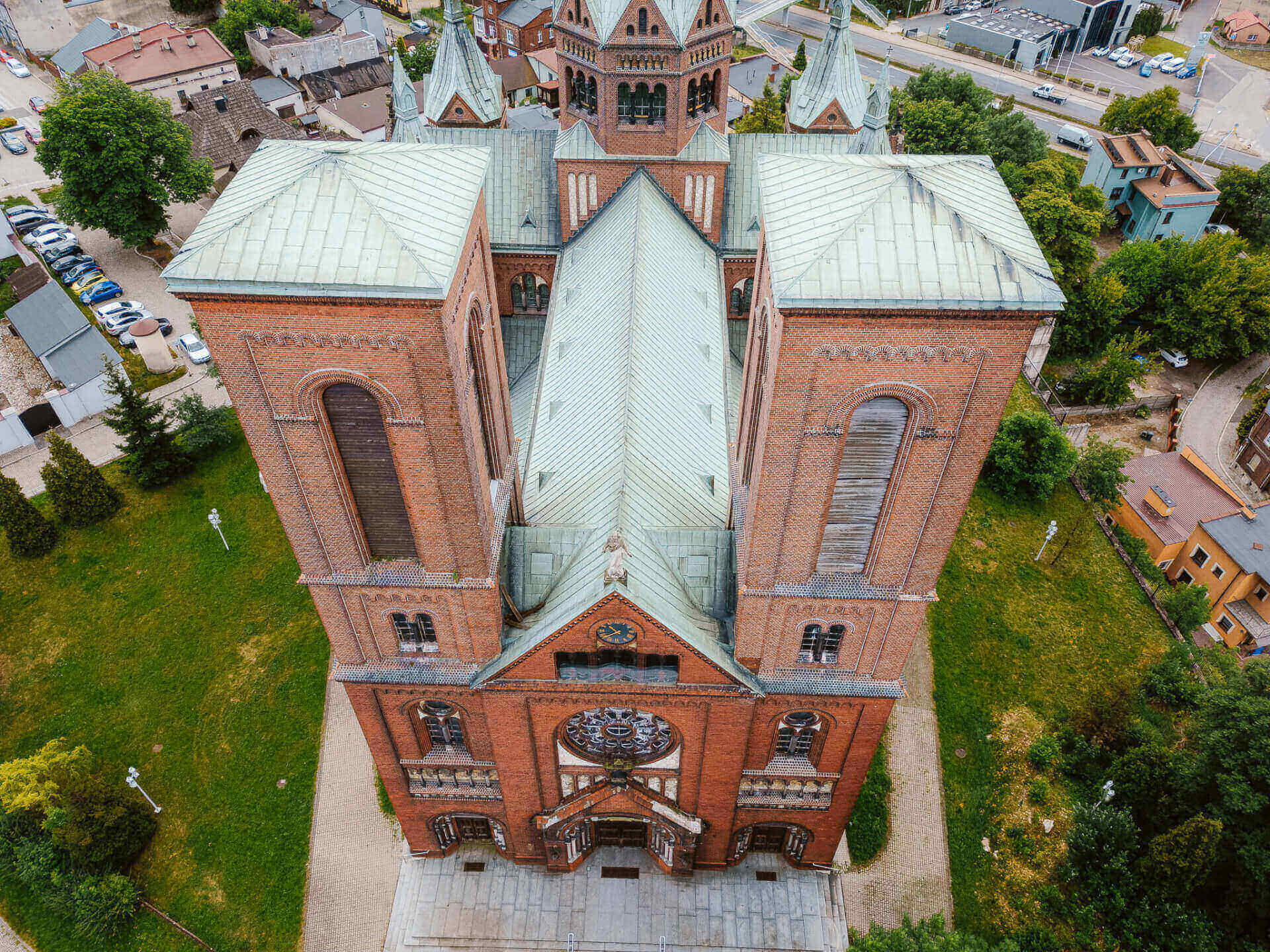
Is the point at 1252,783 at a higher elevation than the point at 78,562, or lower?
higher

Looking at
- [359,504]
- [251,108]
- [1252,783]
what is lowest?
[1252,783]

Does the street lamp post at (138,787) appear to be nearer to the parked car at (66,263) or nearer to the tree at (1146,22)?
the parked car at (66,263)

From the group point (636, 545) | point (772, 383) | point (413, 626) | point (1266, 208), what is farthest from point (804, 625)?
point (1266, 208)

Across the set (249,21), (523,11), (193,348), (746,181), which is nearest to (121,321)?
(193,348)

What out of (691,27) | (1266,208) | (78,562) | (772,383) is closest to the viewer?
(772,383)

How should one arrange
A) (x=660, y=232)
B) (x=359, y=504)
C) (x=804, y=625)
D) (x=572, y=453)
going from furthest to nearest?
(x=660, y=232)
(x=572, y=453)
(x=804, y=625)
(x=359, y=504)

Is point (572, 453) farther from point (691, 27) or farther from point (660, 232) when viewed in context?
point (691, 27)
